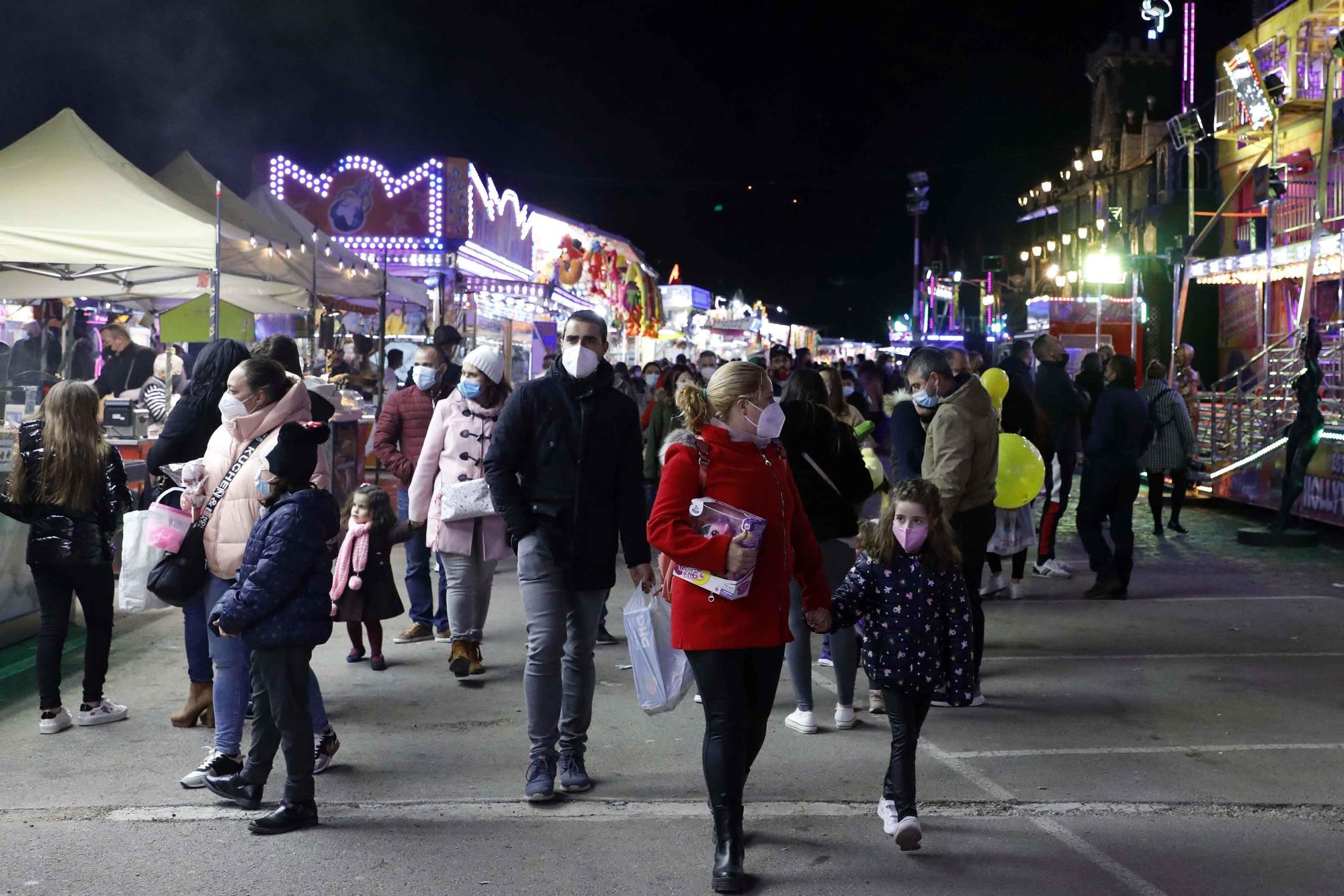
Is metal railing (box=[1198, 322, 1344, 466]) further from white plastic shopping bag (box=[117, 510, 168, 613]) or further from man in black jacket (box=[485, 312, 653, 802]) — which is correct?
white plastic shopping bag (box=[117, 510, 168, 613])

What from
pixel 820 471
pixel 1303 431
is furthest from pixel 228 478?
pixel 1303 431

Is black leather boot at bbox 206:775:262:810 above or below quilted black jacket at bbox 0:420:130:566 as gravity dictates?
below

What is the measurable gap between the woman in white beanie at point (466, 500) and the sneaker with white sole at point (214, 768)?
1.98 m

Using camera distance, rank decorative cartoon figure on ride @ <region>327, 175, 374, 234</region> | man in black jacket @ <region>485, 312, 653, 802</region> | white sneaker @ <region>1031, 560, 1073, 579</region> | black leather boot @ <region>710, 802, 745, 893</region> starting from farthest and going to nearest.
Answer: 1. decorative cartoon figure on ride @ <region>327, 175, 374, 234</region>
2. white sneaker @ <region>1031, 560, 1073, 579</region>
3. man in black jacket @ <region>485, 312, 653, 802</region>
4. black leather boot @ <region>710, 802, 745, 893</region>

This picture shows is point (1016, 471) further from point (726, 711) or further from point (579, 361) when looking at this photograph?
point (726, 711)

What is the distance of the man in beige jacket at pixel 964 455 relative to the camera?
665 cm

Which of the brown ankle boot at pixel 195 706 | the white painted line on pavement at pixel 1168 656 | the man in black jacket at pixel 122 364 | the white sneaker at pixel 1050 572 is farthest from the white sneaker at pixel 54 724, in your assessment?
the white sneaker at pixel 1050 572

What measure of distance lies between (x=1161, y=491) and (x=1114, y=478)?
474cm

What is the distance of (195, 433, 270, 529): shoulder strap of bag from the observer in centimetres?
530

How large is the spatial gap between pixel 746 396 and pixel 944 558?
108cm

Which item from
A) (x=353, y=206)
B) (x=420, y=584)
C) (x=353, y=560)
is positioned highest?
(x=353, y=206)

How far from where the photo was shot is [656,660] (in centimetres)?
485

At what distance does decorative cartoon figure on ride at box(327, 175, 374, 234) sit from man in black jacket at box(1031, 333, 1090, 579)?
12.6 m

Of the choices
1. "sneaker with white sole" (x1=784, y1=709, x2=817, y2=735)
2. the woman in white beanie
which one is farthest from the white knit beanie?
"sneaker with white sole" (x1=784, y1=709, x2=817, y2=735)
